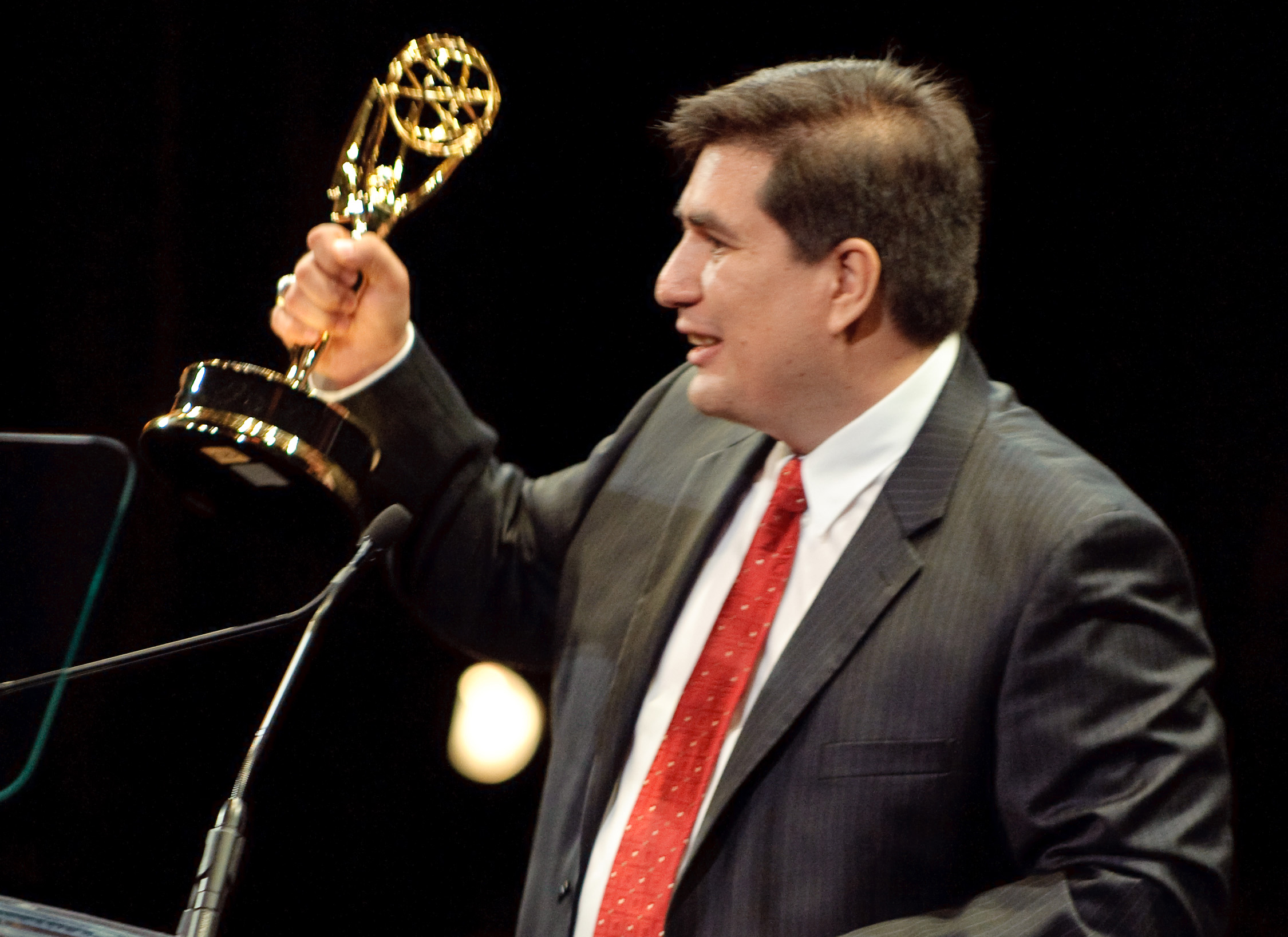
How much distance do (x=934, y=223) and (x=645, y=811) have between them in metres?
0.77

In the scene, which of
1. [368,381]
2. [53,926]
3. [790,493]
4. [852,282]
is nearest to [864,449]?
[790,493]

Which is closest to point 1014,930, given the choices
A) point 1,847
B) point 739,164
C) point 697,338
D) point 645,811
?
point 645,811

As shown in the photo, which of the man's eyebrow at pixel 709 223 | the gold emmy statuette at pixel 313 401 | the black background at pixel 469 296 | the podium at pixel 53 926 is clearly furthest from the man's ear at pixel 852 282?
the podium at pixel 53 926

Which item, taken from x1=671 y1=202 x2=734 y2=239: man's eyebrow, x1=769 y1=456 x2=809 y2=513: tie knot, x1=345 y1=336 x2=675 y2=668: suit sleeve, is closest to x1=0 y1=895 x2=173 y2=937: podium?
x1=345 y1=336 x2=675 y2=668: suit sleeve

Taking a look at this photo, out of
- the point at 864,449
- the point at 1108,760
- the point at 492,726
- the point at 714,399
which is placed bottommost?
the point at 492,726

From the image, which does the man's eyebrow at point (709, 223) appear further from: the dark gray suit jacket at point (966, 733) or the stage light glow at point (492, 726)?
the stage light glow at point (492, 726)

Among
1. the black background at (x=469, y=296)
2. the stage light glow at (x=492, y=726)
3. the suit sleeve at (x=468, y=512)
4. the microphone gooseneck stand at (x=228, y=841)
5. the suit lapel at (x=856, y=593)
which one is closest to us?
the microphone gooseneck stand at (x=228, y=841)

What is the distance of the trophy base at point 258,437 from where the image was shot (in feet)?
4.76

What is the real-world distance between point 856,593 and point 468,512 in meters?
0.56

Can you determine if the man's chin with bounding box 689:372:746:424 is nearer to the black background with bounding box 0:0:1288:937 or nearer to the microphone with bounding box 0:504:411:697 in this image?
the microphone with bounding box 0:504:411:697

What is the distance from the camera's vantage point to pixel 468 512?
1741mm

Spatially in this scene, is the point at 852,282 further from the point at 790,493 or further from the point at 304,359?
the point at 304,359

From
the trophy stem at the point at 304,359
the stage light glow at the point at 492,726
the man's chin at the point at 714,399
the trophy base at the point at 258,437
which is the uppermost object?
the trophy stem at the point at 304,359

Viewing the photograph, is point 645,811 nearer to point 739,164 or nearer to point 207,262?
point 739,164
